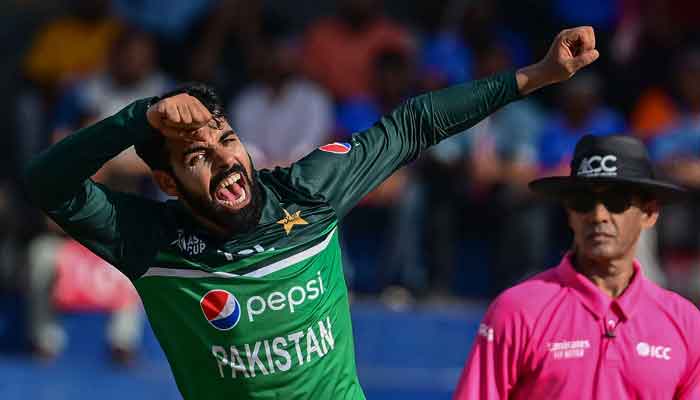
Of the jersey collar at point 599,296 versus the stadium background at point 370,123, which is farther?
the stadium background at point 370,123

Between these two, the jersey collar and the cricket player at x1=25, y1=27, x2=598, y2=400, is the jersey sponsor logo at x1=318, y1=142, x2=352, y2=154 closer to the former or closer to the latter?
the cricket player at x1=25, y1=27, x2=598, y2=400

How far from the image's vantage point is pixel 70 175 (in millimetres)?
4180

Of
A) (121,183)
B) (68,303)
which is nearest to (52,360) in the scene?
(68,303)

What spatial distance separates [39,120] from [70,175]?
6862 millimetres

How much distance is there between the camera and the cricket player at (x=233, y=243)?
4.30 m

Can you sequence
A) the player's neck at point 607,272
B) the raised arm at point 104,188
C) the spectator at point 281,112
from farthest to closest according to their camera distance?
the spectator at point 281,112
the player's neck at point 607,272
the raised arm at point 104,188

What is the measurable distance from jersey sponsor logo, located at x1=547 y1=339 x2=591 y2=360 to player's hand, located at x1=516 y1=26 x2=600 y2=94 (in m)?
0.91

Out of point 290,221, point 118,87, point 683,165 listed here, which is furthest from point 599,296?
point 118,87

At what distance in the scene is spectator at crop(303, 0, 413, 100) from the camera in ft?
34.8

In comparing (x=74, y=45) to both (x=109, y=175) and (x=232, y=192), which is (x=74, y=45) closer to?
(x=109, y=175)

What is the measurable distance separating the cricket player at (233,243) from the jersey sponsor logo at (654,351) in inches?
39.4

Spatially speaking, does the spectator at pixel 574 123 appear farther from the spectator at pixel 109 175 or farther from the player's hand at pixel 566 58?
the player's hand at pixel 566 58

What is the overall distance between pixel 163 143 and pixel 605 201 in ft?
5.59

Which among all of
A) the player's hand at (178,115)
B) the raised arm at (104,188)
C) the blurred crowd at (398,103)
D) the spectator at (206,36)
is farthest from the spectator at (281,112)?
the player's hand at (178,115)
